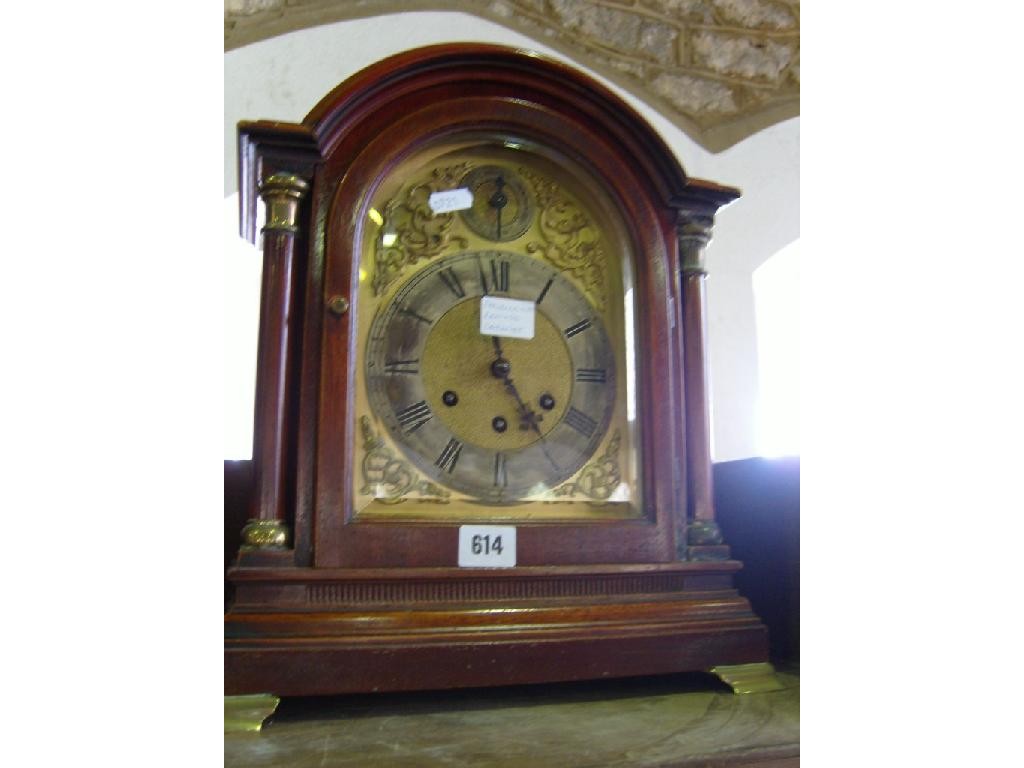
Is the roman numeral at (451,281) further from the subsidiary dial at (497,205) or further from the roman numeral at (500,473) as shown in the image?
the roman numeral at (500,473)

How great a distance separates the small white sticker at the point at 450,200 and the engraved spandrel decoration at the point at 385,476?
0.93 ft

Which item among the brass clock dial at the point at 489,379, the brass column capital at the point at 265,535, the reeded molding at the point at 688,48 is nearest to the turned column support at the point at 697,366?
the brass clock dial at the point at 489,379

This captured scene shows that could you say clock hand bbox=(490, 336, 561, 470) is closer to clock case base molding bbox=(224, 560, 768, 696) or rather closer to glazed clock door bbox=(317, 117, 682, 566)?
glazed clock door bbox=(317, 117, 682, 566)

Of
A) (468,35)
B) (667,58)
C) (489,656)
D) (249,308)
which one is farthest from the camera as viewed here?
(667,58)

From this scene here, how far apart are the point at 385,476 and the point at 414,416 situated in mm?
78

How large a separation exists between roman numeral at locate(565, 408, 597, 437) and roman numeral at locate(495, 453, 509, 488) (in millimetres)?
99

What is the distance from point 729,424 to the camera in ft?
5.66

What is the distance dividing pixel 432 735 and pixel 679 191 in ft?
2.39

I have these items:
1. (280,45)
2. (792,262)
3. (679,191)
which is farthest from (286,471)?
(792,262)

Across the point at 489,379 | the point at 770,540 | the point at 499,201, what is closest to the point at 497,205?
the point at 499,201

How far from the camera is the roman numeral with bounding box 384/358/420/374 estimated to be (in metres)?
0.93

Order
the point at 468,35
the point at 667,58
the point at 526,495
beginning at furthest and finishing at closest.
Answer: the point at 667,58 < the point at 468,35 < the point at 526,495

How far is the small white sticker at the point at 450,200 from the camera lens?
990 millimetres

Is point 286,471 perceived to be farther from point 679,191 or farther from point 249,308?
point 249,308
